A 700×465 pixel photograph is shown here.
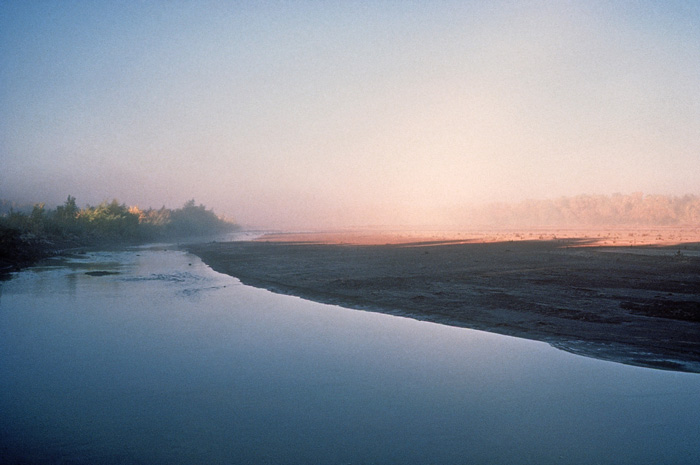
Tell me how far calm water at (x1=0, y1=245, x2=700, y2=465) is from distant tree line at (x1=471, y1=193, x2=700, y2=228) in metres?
106

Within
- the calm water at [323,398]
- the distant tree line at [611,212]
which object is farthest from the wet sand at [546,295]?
the distant tree line at [611,212]

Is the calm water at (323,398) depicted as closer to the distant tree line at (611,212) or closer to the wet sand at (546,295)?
the wet sand at (546,295)

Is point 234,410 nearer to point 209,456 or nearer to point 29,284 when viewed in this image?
point 209,456

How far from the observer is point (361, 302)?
44.6 ft

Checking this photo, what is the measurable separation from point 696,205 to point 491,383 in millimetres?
140528

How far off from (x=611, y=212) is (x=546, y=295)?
137597 millimetres

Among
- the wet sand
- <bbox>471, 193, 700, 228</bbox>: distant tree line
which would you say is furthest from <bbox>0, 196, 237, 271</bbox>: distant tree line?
→ <bbox>471, 193, 700, 228</bbox>: distant tree line

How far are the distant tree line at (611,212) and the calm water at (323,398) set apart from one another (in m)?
106

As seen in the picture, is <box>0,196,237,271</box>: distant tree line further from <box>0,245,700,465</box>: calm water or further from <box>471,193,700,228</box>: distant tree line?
<box>471,193,700,228</box>: distant tree line

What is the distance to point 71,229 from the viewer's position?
4950cm

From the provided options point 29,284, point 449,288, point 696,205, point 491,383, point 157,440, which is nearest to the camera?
point 157,440

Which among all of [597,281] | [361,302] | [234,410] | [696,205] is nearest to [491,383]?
[234,410]

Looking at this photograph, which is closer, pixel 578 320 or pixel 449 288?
pixel 578 320

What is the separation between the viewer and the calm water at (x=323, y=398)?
449 centimetres
